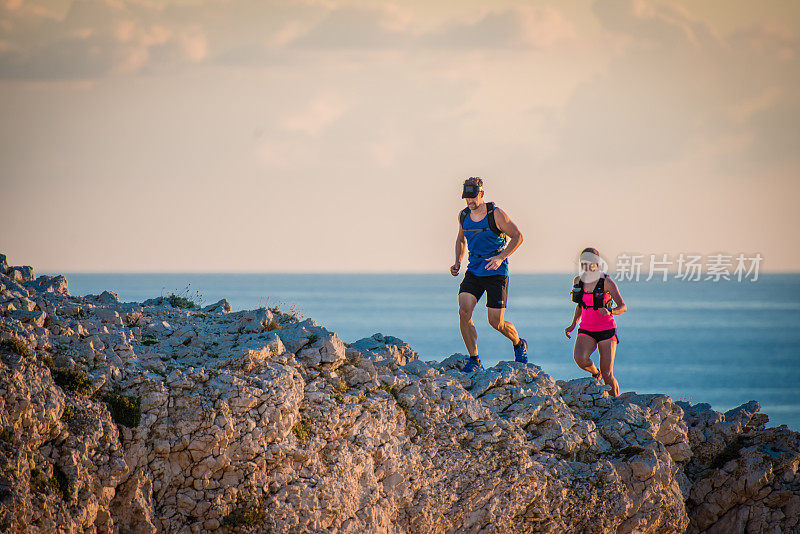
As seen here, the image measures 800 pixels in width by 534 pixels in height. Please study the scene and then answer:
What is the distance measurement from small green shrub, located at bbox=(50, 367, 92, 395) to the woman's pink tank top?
6551 mm

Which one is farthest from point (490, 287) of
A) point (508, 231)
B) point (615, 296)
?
point (615, 296)

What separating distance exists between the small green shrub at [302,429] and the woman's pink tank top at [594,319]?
15.0ft

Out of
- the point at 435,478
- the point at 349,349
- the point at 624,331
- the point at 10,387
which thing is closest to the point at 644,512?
the point at 435,478

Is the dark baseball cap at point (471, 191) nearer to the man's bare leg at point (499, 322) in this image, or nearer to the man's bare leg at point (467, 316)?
the man's bare leg at point (467, 316)

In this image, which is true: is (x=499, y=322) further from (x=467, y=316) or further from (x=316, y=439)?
(x=316, y=439)

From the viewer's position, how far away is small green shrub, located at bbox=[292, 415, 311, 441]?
8.64 m

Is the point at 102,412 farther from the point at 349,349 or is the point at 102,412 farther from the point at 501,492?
the point at 501,492

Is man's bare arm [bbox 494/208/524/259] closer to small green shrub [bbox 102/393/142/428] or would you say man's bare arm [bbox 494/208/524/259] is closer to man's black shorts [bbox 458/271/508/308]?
man's black shorts [bbox 458/271/508/308]

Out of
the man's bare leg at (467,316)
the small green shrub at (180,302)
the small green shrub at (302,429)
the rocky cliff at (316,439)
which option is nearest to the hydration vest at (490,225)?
the man's bare leg at (467,316)

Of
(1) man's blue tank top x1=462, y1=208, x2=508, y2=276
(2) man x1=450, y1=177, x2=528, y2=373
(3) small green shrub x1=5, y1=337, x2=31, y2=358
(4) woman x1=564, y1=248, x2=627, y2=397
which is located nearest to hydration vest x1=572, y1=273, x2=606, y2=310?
(4) woman x1=564, y1=248, x2=627, y2=397

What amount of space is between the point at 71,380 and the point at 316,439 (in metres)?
2.47

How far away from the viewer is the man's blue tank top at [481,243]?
1082cm

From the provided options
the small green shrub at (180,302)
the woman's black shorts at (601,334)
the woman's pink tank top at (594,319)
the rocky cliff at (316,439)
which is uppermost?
the woman's pink tank top at (594,319)

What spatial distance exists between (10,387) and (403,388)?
13.9 feet
